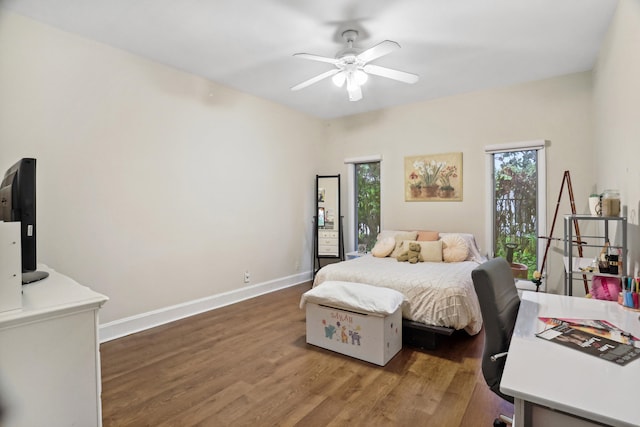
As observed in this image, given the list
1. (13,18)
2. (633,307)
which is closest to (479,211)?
(633,307)

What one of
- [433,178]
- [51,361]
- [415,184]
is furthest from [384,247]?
[51,361]

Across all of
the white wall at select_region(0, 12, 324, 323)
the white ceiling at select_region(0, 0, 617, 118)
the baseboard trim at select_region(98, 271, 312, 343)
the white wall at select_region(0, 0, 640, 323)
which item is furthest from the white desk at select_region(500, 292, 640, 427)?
the white wall at select_region(0, 12, 324, 323)

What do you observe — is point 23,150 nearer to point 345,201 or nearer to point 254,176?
point 254,176

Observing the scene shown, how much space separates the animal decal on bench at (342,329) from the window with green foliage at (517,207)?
2.69m

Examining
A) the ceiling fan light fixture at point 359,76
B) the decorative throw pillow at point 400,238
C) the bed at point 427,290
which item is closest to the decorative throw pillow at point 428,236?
the decorative throw pillow at point 400,238

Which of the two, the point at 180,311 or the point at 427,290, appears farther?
the point at 180,311

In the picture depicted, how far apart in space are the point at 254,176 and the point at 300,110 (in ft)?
4.82

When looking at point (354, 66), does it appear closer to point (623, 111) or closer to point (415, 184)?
point (623, 111)

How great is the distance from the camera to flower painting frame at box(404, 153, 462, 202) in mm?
4500

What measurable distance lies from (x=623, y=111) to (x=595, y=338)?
201cm

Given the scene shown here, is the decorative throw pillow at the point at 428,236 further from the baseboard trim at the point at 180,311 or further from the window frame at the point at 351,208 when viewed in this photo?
the baseboard trim at the point at 180,311

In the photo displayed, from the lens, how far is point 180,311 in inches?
→ 142

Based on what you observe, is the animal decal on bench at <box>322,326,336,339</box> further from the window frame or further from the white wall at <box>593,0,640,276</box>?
the window frame

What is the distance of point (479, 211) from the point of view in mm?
4359
